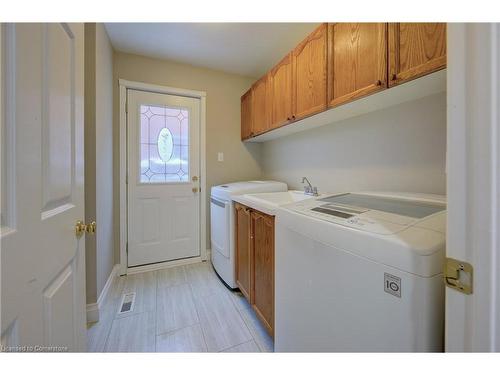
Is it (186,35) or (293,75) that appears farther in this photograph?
(186,35)

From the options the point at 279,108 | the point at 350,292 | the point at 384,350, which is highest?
the point at 279,108

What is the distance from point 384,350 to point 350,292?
16 cm

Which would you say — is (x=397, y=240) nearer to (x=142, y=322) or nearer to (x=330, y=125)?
(x=330, y=125)

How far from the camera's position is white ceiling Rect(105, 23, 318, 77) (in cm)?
183

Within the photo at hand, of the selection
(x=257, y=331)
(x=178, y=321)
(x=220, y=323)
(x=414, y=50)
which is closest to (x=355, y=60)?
(x=414, y=50)

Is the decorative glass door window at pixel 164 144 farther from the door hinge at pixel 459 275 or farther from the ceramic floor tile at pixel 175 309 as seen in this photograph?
the door hinge at pixel 459 275

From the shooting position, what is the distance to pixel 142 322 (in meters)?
1.56

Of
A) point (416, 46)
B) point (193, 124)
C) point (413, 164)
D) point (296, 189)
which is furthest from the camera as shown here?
point (193, 124)

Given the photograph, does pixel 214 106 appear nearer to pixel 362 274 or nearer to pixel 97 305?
pixel 97 305

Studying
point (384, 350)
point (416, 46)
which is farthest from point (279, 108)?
point (384, 350)

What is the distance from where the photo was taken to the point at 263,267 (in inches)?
55.9

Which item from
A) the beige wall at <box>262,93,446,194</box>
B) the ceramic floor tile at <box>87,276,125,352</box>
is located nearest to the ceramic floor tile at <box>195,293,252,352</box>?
the ceramic floor tile at <box>87,276,125,352</box>

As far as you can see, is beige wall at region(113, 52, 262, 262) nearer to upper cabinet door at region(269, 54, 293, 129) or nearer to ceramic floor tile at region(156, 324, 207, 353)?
upper cabinet door at region(269, 54, 293, 129)

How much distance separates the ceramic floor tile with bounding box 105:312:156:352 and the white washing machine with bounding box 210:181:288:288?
0.71 m
